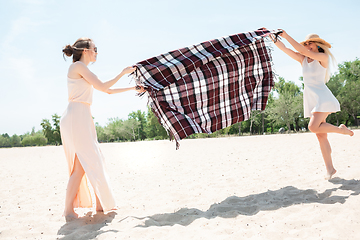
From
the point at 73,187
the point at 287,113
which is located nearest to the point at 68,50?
the point at 73,187

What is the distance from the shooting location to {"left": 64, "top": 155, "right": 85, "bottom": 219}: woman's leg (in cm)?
359

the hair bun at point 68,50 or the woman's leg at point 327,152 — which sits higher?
the hair bun at point 68,50

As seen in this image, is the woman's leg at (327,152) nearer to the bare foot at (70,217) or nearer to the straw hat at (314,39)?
the straw hat at (314,39)

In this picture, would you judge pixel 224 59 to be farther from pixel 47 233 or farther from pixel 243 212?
pixel 47 233

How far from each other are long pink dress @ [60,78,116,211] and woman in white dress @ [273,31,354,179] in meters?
3.39

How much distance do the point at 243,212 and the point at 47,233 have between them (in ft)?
8.19

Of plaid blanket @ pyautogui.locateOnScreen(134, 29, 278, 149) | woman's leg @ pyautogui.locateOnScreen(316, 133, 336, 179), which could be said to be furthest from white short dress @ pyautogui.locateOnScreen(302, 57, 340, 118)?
plaid blanket @ pyautogui.locateOnScreen(134, 29, 278, 149)

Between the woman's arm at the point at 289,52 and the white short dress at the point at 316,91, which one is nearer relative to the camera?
the white short dress at the point at 316,91

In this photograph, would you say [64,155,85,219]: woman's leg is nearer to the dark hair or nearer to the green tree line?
the dark hair

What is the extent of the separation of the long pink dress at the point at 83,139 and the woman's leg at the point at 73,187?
0.09m

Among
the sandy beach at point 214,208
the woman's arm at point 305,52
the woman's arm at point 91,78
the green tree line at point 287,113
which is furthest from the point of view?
the green tree line at point 287,113

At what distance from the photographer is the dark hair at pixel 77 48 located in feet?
12.0

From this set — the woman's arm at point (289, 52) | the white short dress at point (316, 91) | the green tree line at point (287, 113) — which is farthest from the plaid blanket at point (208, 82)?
the green tree line at point (287, 113)

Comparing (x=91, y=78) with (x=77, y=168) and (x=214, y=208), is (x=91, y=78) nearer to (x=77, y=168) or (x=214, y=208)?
(x=77, y=168)
